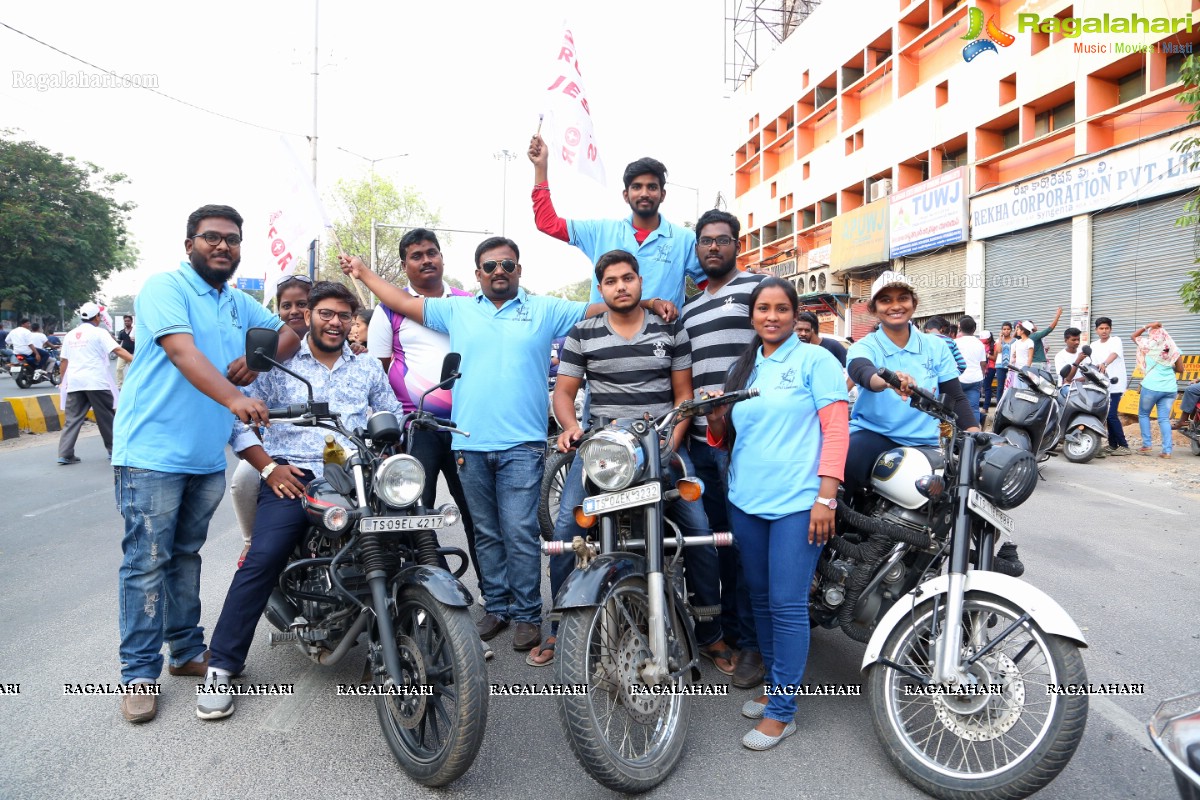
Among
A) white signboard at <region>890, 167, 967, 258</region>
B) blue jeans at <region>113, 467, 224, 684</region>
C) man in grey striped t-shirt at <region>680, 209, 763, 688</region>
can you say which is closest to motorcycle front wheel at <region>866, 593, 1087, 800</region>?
man in grey striped t-shirt at <region>680, 209, 763, 688</region>

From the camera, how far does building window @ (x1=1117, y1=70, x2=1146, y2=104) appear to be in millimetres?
14703

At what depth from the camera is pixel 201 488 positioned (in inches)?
134

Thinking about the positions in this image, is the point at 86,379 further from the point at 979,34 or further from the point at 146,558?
the point at 979,34

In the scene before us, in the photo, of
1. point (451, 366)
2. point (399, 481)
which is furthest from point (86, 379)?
point (399, 481)

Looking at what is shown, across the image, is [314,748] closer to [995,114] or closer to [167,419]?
[167,419]

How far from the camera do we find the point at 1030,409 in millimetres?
7887

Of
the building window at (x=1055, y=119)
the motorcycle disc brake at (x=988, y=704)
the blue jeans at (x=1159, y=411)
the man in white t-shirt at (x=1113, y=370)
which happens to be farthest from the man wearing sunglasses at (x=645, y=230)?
the building window at (x=1055, y=119)

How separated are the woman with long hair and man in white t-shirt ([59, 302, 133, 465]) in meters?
8.43

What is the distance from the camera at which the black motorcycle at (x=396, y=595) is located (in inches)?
99.6

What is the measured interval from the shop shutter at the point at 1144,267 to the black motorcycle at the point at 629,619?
12.9 m

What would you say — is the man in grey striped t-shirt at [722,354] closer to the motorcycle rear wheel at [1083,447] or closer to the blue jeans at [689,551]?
the blue jeans at [689,551]

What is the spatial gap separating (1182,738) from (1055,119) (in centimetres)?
1902

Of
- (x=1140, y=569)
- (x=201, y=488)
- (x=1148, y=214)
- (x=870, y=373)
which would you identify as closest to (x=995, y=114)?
(x=1148, y=214)

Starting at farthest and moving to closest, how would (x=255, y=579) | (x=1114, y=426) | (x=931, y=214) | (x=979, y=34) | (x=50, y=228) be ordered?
(x=50, y=228)
(x=931, y=214)
(x=979, y=34)
(x=1114, y=426)
(x=255, y=579)
